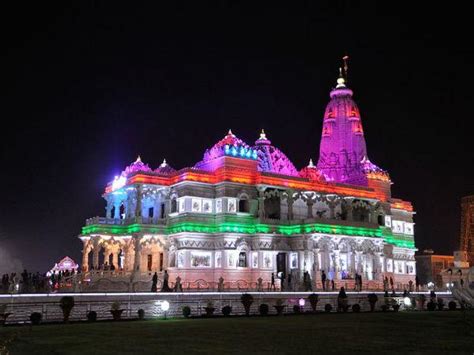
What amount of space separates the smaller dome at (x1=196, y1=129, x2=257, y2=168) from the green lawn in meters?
36.2

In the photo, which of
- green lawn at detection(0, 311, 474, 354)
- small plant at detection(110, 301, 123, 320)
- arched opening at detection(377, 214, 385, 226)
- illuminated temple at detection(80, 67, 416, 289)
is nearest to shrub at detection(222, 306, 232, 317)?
green lawn at detection(0, 311, 474, 354)

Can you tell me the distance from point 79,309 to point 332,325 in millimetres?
14370

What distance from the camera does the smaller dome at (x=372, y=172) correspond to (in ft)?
241

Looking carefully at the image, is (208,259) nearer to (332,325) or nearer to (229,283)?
(229,283)

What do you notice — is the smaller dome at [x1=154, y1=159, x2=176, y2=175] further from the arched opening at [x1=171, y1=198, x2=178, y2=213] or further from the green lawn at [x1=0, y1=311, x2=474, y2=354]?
the green lawn at [x1=0, y1=311, x2=474, y2=354]

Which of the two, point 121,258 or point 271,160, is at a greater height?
point 271,160

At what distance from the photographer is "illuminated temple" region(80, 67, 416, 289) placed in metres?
57.7

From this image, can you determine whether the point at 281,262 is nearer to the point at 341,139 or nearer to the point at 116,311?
the point at 341,139

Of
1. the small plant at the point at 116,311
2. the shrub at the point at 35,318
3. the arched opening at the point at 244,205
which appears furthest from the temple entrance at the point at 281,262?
the shrub at the point at 35,318

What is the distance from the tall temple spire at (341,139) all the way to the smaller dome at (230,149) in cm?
1864

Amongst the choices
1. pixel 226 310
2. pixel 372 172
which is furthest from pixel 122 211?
pixel 226 310

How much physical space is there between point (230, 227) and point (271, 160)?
52.0 feet

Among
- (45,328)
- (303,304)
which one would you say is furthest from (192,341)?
(303,304)

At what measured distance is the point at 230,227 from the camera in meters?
58.6
